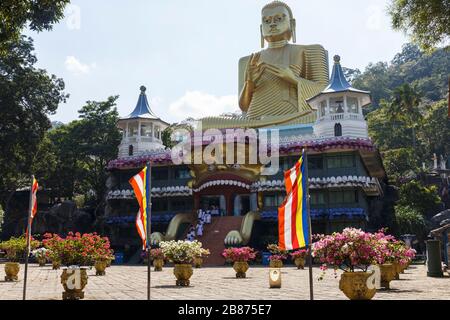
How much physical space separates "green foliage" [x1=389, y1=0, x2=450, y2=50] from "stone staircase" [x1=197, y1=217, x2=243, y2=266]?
19416 mm

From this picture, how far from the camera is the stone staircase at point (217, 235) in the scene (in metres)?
30.6

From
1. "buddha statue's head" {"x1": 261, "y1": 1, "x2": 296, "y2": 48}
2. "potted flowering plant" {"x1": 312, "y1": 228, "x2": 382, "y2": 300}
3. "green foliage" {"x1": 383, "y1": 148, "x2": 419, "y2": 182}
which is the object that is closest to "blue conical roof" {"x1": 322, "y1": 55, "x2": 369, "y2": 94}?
"buddha statue's head" {"x1": 261, "y1": 1, "x2": 296, "y2": 48}

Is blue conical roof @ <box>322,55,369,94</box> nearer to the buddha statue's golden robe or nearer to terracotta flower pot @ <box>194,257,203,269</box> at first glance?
the buddha statue's golden robe

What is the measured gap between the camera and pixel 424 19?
13930 millimetres

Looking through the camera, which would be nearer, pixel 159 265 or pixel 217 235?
pixel 159 265

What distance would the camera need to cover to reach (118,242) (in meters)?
40.1

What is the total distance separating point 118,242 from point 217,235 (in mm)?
10913

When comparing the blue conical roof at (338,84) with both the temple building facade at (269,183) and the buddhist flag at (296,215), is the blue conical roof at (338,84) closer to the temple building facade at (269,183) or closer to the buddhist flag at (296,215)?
the temple building facade at (269,183)

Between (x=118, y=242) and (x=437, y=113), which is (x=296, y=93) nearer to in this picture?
(x=118, y=242)

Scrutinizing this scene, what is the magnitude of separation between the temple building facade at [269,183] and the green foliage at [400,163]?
38.3ft

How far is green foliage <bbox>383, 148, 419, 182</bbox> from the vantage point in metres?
53.1

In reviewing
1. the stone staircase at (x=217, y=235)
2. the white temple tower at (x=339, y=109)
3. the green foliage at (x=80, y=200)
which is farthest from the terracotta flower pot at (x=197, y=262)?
the green foliage at (x=80, y=200)

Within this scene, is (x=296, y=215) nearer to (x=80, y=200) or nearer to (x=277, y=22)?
(x=277, y=22)
